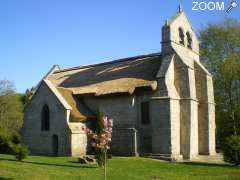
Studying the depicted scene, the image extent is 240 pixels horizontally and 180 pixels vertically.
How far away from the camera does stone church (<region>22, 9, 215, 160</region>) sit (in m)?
29.4

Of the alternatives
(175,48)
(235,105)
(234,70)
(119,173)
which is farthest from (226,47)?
(119,173)

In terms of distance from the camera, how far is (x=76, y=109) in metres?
33.2

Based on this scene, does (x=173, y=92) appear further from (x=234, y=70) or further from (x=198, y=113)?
(x=234, y=70)

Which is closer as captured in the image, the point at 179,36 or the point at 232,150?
the point at 232,150

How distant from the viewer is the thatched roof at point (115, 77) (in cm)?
3105

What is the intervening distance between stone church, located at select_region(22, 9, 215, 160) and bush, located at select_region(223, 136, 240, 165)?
15.8 feet

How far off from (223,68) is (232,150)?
20552 millimetres

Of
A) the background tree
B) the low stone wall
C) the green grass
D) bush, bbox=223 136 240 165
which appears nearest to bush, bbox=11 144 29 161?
the green grass

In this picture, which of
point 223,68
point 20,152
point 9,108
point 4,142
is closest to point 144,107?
point 20,152

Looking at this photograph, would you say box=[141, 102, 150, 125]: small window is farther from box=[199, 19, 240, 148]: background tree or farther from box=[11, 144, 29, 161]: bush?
box=[199, 19, 240, 148]: background tree

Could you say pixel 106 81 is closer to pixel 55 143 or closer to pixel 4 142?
pixel 55 143

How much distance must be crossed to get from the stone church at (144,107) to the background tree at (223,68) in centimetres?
1082

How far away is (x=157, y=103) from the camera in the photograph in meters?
29.4

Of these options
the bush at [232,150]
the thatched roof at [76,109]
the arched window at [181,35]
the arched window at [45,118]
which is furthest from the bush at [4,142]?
the bush at [232,150]
